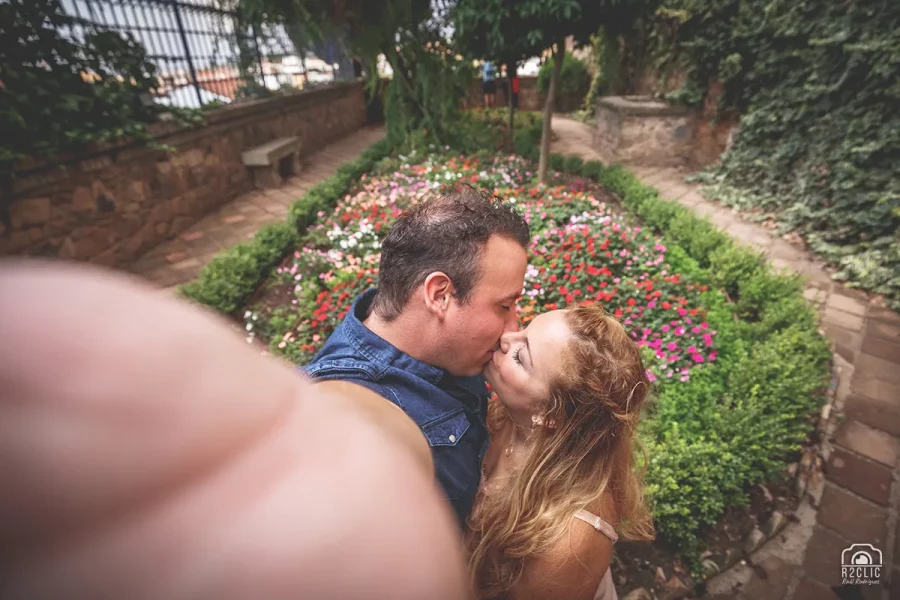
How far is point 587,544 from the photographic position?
1.21 m

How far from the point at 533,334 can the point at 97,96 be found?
5722 millimetres

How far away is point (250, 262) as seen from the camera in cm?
439

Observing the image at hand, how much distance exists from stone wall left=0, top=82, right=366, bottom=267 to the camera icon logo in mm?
6769

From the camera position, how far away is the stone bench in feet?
23.1

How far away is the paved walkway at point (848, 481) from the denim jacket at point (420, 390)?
1845mm

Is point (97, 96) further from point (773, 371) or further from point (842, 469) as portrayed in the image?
point (842, 469)

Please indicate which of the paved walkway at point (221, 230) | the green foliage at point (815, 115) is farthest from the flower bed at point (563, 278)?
the green foliage at point (815, 115)

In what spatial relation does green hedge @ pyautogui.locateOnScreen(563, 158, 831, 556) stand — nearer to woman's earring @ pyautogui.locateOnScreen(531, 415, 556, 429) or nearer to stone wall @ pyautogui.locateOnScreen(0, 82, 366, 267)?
woman's earring @ pyautogui.locateOnScreen(531, 415, 556, 429)

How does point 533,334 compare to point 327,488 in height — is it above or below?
below

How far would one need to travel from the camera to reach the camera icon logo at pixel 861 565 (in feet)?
7.39

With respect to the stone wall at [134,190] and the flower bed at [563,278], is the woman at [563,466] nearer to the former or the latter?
the flower bed at [563,278]

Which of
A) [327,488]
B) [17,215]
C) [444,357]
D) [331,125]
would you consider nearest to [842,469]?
[444,357]

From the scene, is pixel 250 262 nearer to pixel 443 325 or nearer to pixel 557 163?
pixel 443 325

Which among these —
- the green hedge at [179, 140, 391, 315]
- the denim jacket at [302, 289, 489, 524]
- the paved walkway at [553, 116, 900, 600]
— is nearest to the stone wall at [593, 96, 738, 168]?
the paved walkway at [553, 116, 900, 600]
